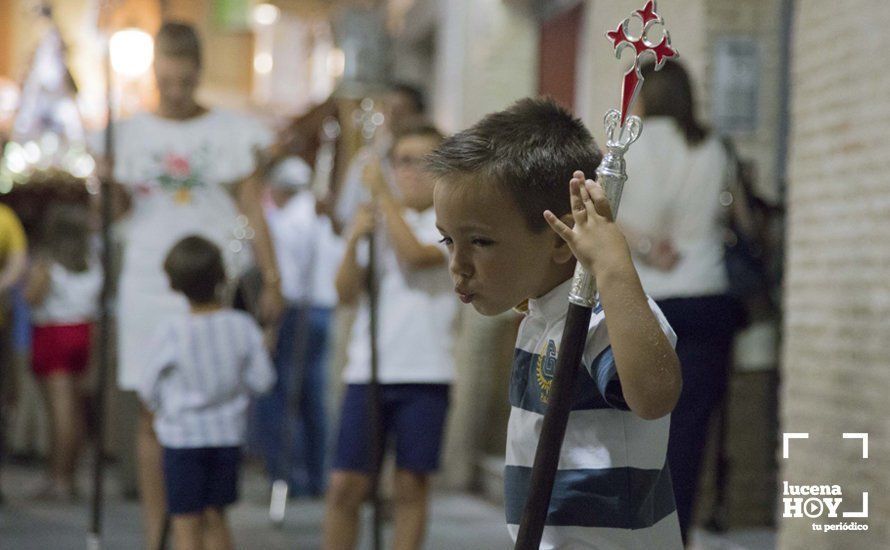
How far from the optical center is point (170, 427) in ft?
15.9

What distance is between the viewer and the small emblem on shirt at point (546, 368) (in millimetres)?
2340

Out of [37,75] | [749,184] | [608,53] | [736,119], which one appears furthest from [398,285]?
[37,75]

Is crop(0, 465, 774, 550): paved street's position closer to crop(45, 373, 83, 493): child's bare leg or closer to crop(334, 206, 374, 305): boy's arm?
crop(45, 373, 83, 493): child's bare leg

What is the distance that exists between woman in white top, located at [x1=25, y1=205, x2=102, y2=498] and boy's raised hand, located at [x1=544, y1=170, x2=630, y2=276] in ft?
22.4

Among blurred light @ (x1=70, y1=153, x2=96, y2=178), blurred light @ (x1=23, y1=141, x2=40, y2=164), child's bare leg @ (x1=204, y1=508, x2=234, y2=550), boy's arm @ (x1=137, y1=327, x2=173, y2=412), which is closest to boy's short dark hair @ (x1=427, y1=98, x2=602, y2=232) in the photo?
boy's arm @ (x1=137, y1=327, x2=173, y2=412)

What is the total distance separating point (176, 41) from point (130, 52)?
12712 millimetres

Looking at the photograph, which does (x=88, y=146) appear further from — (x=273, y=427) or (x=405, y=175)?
(x=273, y=427)

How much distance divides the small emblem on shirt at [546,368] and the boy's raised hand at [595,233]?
0.30 m

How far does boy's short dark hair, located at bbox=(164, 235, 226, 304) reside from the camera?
4918mm

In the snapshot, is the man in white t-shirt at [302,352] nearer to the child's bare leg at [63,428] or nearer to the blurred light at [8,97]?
the child's bare leg at [63,428]

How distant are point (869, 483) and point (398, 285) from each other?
5.74ft

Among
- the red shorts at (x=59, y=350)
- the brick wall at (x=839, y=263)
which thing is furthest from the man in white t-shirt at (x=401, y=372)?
the red shorts at (x=59, y=350)

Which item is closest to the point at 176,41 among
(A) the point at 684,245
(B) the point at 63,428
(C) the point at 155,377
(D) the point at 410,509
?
(C) the point at 155,377

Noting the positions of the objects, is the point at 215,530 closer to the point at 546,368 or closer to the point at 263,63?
the point at 546,368
